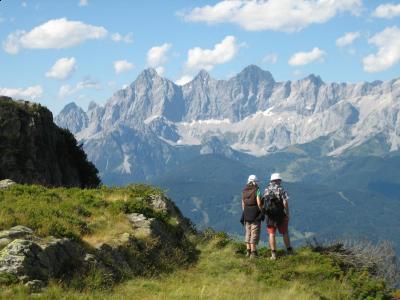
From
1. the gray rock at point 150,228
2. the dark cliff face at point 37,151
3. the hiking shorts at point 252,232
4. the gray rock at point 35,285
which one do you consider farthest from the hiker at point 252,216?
Result: the dark cliff face at point 37,151

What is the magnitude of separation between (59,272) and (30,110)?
114 feet

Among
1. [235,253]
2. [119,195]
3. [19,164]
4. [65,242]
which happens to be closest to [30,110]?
[19,164]

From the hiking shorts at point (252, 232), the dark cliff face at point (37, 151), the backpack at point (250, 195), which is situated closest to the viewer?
the hiking shorts at point (252, 232)

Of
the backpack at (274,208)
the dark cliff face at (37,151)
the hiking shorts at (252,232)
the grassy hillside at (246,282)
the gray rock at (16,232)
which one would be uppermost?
the dark cliff face at (37,151)

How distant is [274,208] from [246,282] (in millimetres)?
4879

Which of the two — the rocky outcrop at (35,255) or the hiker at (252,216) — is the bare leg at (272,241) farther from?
the rocky outcrop at (35,255)

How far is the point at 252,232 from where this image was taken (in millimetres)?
21594

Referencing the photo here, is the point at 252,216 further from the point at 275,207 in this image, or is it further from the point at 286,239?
the point at 286,239

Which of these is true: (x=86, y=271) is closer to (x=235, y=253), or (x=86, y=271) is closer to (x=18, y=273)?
(x=18, y=273)

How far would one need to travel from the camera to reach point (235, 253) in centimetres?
2167

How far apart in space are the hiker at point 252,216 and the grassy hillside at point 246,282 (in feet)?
1.87

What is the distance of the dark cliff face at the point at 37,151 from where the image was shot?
137 ft

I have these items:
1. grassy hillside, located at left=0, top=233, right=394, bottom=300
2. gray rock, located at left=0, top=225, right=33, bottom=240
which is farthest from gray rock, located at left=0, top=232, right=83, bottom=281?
grassy hillside, located at left=0, top=233, right=394, bottom=300

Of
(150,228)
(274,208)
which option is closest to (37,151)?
(150,228)
